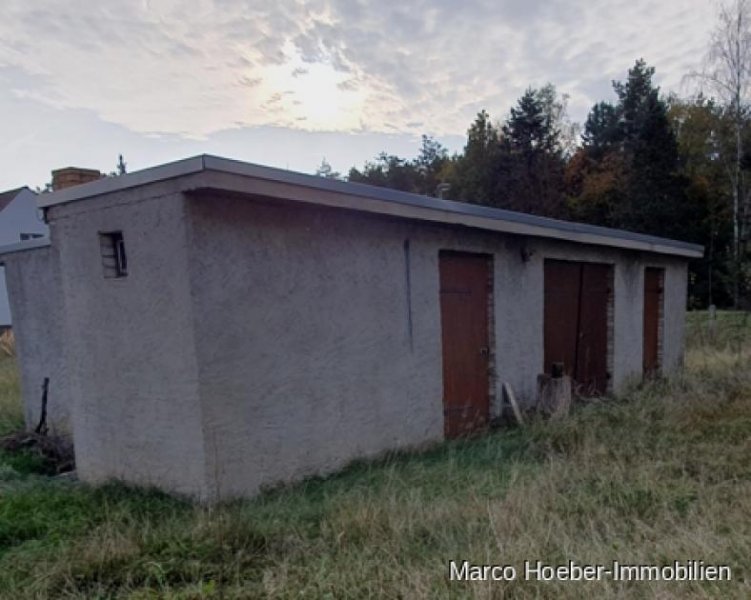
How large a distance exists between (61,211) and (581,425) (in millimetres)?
5663

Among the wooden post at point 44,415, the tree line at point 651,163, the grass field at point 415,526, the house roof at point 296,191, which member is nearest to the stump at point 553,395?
the grass field at point 415,526

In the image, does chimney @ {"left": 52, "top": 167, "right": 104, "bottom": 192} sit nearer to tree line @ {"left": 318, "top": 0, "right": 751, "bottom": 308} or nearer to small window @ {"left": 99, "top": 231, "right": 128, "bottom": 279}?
small window @ {"left": 99, "top": 231, "right": 128, "bottom": 279}

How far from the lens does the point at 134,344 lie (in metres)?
4.54

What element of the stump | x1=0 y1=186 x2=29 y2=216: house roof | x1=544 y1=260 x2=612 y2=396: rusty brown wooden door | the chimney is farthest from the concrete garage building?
x1=0 y1=186 x2=29 y2=216: house roof

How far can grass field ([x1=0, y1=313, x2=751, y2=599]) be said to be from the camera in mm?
2754

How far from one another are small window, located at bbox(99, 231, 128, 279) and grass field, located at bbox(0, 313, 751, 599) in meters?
1.84

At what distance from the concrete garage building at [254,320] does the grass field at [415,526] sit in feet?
1.37

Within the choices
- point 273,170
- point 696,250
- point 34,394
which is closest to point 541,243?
point 273,170

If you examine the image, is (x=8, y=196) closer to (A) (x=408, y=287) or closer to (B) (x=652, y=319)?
(A) (x=408, y=287)

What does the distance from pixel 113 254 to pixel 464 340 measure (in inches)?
158

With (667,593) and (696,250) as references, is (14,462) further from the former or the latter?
(696,250)

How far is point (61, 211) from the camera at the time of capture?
16.3ft

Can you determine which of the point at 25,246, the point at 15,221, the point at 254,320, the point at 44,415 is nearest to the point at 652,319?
the point at 254,320

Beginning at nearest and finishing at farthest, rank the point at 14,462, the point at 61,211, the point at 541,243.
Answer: the point at 61,211 < the point at 14,462 < the point at 541,243
